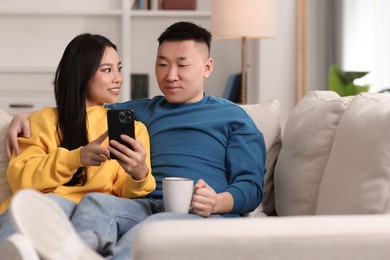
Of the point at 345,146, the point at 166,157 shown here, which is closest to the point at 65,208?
the point at 166,157

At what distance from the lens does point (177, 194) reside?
1966 millimetres

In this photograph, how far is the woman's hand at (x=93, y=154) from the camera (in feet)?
6.58

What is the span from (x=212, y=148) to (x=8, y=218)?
23.7 inches

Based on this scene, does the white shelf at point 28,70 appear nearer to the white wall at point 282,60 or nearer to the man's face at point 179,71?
the white wall at point 282,60

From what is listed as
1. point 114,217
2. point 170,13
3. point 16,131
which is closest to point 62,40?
point 170,13

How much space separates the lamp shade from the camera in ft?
14.8

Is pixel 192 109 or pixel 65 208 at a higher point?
pixel 192 109

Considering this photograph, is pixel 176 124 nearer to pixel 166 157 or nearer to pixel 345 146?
pixel 166 157

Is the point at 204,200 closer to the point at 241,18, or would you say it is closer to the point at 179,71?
the point at 179,71

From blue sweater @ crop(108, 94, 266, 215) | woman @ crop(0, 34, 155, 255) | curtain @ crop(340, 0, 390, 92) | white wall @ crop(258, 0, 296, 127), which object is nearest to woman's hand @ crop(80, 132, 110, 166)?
woman @ crop(0, 34, 155, 255)

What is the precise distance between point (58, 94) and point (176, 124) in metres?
0.35

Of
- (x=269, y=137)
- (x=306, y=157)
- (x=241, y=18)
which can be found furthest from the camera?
(x=241, y=18)

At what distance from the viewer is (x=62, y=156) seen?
6.95 ft

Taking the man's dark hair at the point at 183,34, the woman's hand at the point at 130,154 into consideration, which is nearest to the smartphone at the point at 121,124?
the woman's hand at the point at 130,154
